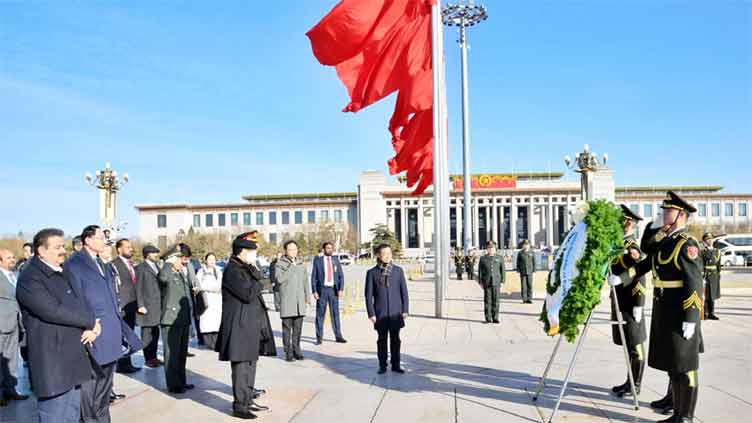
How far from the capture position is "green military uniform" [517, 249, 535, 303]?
1608 cm

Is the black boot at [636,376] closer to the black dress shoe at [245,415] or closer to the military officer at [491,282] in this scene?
the black dress shoe at [245,415]

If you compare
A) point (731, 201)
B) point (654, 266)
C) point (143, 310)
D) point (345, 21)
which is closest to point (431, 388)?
point (654, 266)

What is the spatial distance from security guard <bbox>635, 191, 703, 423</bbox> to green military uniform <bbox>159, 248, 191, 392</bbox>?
17.4 feet

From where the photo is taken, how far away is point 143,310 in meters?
7.83

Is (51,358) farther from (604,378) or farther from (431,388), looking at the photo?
(604,378)

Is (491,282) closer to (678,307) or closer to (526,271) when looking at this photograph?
(526,271)

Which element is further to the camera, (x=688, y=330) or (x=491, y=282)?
(x=491, y=282)

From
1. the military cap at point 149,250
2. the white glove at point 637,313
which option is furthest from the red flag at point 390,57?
the white glove at point 637,313

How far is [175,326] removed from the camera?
23.4ft

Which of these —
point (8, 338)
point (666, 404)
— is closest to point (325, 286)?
point (8, 338)

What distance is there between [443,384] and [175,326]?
3.43m

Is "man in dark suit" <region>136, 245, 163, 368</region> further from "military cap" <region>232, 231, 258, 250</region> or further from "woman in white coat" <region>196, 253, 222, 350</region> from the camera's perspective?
"military cap" <region>232, 231, 258, 250</region>

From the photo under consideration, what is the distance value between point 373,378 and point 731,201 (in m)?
102

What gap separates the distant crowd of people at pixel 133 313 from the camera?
14.2ft
